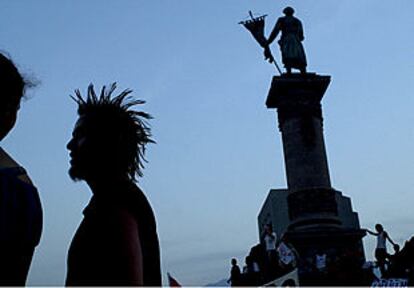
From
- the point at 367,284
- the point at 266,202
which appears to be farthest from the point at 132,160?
the point at 266,202

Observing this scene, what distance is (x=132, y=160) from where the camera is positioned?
94.7 inches

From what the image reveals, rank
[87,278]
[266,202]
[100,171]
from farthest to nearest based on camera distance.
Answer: [266,202] < [100,171] < [87,278]

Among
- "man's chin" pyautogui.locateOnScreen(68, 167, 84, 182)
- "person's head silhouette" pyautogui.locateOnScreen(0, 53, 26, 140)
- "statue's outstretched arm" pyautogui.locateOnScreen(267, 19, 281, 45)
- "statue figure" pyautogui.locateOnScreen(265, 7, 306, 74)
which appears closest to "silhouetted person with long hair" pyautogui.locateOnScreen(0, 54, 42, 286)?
"person's head silhouette" pyautogui.locateOnScreen(0, 53, 26, 140)

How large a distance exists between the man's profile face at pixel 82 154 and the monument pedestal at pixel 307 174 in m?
15.7

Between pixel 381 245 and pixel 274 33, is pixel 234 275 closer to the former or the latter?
pixel 381 245

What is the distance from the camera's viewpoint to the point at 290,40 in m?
22.1

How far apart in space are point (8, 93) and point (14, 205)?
1.27 feet

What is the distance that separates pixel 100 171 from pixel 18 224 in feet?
1.31

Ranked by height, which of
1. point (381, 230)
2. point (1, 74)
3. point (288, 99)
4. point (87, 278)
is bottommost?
point (87, 278)

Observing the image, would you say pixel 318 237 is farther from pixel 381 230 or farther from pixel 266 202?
pixel 266 202

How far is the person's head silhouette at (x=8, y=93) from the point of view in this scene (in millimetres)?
2027

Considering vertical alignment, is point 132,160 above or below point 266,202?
below

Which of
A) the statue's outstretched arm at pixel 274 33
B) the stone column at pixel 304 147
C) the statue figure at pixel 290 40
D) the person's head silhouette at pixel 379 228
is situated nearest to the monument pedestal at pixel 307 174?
the stone column at pixel 304 147

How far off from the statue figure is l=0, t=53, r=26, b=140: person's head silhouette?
20117mm
